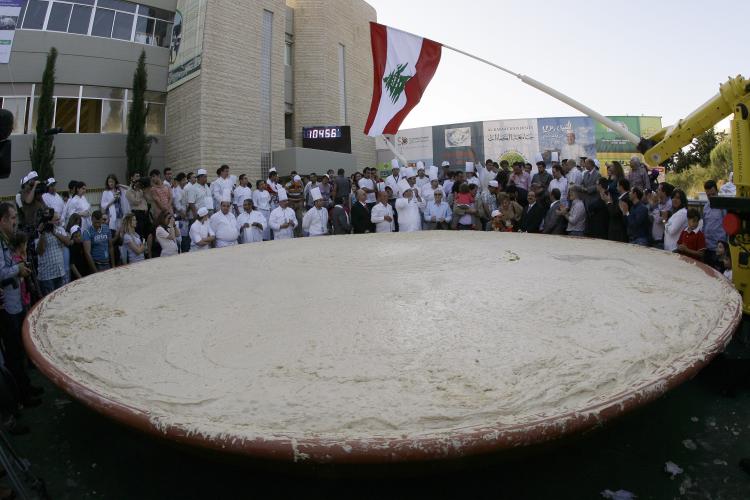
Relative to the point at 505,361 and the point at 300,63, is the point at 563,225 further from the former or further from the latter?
the point at 300,63

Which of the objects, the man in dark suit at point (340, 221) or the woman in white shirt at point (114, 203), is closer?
the woman in white shirt at point (114, 203)

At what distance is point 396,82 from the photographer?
632 cm

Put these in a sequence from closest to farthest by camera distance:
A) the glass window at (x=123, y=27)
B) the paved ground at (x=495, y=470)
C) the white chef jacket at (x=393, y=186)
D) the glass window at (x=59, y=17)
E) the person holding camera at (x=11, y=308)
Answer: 1. the paved ground at (x=495, y=470)
2. the person holding camera at (x=11, y=308)
3. the white chef jacket at (x=393, y=186)
4. the glass window at (x=59, y=17)
5. the glass window at (x=123, y=27)

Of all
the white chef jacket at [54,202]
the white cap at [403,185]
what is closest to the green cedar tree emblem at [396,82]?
the white cap at [403,185]

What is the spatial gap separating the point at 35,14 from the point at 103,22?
1.98m

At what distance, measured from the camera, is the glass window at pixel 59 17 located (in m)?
15.8

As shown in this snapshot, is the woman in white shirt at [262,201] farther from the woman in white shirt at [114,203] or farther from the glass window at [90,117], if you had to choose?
the glass window at [90,117]

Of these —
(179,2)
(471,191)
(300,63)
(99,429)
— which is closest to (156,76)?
(179,2)

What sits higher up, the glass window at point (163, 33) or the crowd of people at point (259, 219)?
the glass window at point (163, 33)

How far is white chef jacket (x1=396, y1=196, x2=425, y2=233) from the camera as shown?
8.16 metres

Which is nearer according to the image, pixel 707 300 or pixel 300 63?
pixel 707 300

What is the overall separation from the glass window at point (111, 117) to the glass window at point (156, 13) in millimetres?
3537

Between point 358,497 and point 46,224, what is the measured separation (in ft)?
14.8

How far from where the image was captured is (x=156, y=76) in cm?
1727
